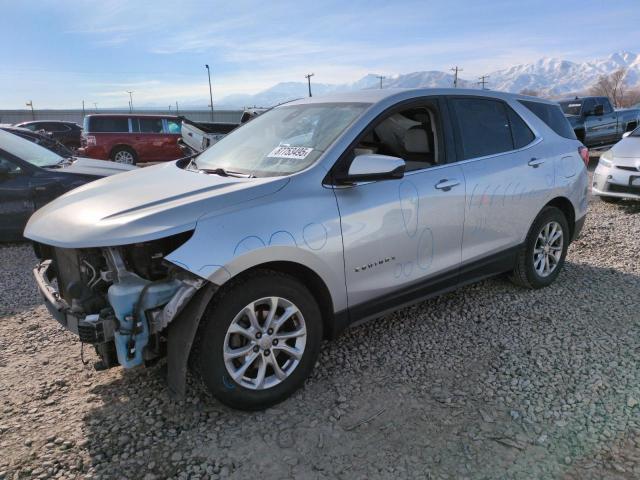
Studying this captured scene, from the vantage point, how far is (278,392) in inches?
109

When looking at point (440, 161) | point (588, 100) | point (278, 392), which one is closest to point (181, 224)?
point (278, 392)

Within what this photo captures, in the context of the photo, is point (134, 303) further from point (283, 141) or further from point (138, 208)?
point (283, 141)

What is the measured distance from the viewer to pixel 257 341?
2666 millimetres

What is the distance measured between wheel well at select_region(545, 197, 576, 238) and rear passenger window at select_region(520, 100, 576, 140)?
2.00ft

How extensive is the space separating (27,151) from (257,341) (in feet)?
17.8

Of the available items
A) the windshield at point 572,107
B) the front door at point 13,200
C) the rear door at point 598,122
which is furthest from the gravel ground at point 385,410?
the windshield at point 572,107

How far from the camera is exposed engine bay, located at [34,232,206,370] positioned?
2.44m

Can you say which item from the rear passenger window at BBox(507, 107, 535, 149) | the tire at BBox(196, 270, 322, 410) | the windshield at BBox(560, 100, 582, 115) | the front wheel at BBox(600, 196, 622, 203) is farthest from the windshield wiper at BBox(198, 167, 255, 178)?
the windshield at BBox(560, 100, 582, 115)

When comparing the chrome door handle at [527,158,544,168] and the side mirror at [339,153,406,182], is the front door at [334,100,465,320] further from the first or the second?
the chrome door handle at [527,158,544,168]

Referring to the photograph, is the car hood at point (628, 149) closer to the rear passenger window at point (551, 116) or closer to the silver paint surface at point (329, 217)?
the rear passenger window at point (551, 116)

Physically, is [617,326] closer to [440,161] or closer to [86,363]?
[440,161]

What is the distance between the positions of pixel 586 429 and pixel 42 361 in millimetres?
3424

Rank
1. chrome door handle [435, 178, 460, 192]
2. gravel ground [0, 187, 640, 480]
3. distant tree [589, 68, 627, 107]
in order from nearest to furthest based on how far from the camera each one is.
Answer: gravel ground [0, 187, 640, 480] < chrome door handle [435, 178, 460, 192] < distant tree [589, 68, 627, 107]

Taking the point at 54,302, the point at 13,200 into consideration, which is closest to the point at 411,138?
the point at 54,302
